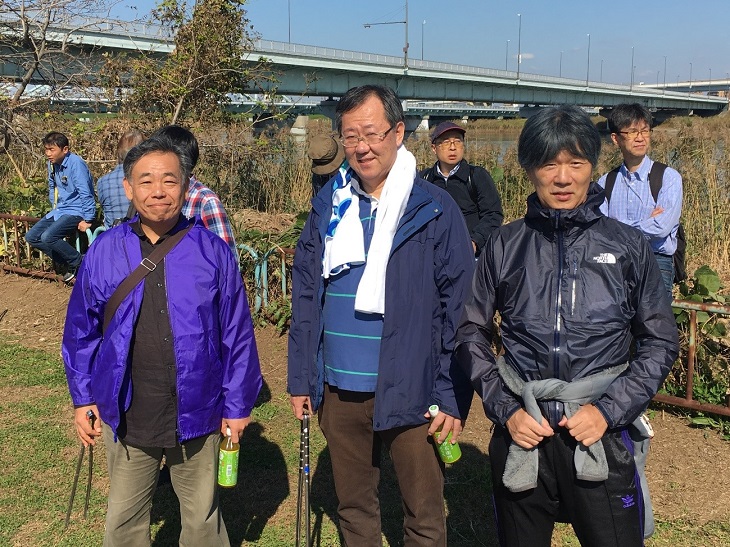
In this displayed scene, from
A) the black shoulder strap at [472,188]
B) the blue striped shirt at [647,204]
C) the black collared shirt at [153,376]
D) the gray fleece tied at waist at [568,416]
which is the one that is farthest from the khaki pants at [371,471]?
the black shoulder strap at [472,188]

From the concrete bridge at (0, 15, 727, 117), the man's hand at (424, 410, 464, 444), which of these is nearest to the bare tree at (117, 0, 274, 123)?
the concrete bridge at (0, 15, 727, 117)

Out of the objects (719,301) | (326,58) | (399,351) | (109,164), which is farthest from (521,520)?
(326,58)

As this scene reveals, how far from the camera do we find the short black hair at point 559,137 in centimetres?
190

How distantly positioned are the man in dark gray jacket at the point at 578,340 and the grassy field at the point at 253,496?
134cm

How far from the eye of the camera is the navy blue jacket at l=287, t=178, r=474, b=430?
2271 mm

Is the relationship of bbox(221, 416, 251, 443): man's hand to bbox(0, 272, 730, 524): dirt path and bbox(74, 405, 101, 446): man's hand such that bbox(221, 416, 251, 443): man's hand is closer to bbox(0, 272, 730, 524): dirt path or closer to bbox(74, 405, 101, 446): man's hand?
bbox(74, 405, 101, 446): man's hand

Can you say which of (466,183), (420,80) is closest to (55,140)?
(466,183)

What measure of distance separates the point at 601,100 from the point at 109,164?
4481cm

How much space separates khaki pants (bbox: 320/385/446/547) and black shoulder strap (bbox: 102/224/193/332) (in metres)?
0.80

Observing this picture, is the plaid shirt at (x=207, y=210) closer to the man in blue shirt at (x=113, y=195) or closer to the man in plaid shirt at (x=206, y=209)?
the man in plaid shirt at (x=206, y=209)

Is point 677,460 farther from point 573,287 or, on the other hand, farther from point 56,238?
point 56,238

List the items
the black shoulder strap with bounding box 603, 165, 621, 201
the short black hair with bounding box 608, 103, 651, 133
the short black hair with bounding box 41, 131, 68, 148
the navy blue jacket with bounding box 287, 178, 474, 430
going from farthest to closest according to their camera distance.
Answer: the short black hair with bounding box 41, 131, 68, 148, the black shoulder strap with bounding box 603, 165, 621, 201, the short black hair with bounding box 608, 103, 651, 133, the navy blue jacket with bounding box 287, 178, 474, 430

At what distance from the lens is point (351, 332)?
2363 millimetres

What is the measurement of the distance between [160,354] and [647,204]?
2.95 meters
